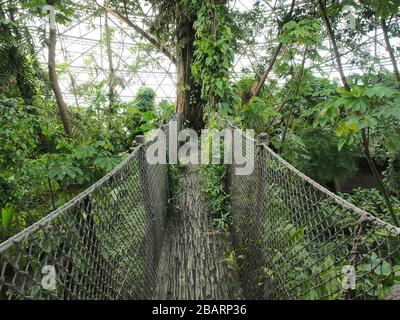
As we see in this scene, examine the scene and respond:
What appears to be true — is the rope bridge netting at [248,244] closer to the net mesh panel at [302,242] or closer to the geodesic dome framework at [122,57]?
the net mesh panel at [302,242]

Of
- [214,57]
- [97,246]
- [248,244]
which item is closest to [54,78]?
[214,57]

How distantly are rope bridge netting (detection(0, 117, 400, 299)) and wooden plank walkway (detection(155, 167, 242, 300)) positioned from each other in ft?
0.52

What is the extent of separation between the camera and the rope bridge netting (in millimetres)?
1120

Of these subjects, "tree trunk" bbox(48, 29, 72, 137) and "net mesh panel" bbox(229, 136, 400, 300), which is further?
"tree trunk" bbox(48, 29, 72, 137)

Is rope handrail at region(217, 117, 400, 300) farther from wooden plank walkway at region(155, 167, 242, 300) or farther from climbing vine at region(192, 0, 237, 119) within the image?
climbing vine at region(192, 0, 237, 119)

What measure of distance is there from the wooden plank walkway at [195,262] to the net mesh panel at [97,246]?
0.89 ft

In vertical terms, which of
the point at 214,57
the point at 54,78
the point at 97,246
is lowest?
the point at 97,246

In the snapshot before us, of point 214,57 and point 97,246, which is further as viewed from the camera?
point 214,57

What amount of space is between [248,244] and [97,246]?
1.63 m

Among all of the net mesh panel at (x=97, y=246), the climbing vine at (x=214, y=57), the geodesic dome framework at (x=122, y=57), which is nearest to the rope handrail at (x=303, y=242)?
the net mesh panel at (x=97, y=246)

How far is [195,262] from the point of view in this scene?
3355mm

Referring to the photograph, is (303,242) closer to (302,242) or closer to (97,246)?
(302,242)

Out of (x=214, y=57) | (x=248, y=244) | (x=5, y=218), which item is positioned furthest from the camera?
(x=214, y=57)

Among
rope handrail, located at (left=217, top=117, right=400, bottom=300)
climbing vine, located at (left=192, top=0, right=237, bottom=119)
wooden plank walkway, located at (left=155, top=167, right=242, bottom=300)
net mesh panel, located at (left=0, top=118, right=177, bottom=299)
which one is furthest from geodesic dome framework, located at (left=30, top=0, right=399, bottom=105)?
net mesh panel, located at (left=0, top=118, right=177, bottom=299)
